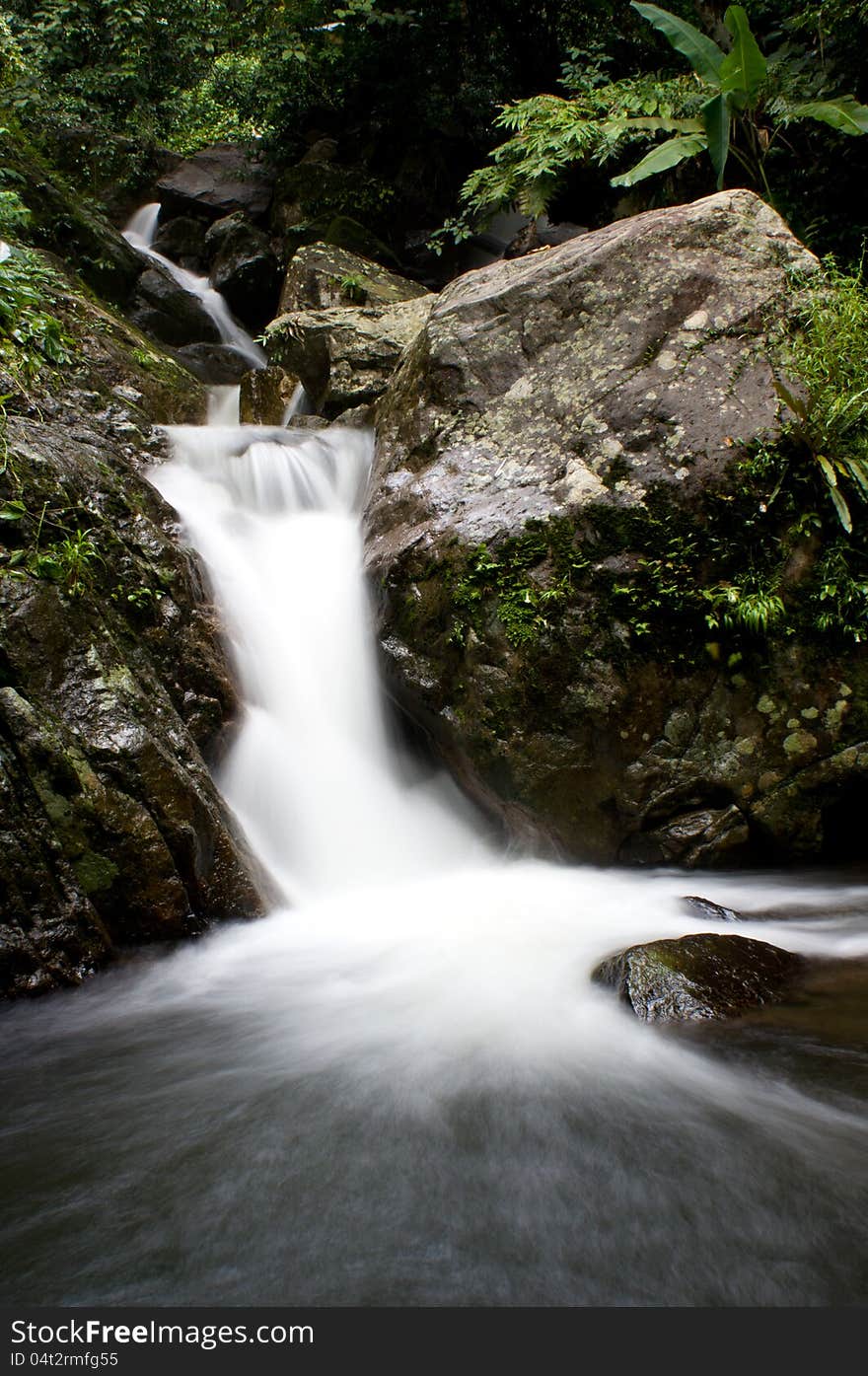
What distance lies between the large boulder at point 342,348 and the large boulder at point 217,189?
19.2 ft

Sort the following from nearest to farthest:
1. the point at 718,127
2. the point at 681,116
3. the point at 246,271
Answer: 1. the point at 718,127
2. the point at 681,116
3. the point at 246,271

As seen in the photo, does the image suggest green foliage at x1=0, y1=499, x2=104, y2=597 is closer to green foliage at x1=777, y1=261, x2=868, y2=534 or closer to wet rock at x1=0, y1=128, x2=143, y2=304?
green foliage at x1=777, y1=261, x2=868, y2=534

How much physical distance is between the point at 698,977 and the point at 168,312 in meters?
11.2

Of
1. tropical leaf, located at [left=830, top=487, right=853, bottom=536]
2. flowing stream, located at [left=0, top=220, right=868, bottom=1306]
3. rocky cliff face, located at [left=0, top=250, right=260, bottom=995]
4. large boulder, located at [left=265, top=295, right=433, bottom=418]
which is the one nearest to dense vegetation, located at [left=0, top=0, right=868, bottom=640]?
tropical leaf, located at [left=830, top=487, right=853, bottom=536]

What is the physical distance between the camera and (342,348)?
320 inches

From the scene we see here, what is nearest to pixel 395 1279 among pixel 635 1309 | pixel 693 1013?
pixel 635 1309

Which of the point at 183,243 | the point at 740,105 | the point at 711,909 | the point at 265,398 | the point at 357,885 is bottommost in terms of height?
the point at 357,885

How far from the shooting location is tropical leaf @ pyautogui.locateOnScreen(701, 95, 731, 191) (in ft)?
19.9

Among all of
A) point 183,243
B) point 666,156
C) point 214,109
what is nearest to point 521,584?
point 666,156

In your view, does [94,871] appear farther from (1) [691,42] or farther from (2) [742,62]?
(1) [691,42]

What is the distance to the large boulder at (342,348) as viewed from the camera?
8008 millimetres

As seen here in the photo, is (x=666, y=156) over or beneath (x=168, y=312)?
beneath

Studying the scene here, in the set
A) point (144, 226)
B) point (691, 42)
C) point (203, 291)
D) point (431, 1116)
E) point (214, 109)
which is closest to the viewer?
point (431, 1116)

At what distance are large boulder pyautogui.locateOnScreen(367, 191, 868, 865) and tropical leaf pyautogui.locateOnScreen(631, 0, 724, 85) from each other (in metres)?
2.84
